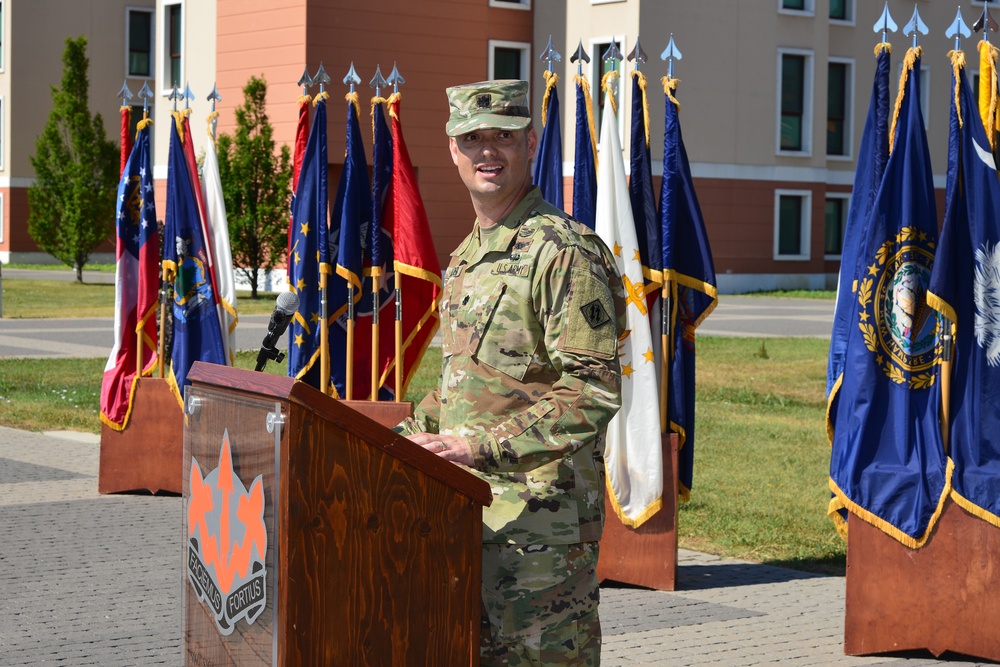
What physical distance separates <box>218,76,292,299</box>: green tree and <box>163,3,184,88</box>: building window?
1230cm

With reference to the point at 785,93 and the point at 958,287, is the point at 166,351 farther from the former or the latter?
the point at 785,93

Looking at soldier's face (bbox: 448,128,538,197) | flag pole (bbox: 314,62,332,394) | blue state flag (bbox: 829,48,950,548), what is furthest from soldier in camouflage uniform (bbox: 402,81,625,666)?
flag pole (bbox: 314,62,332,394)

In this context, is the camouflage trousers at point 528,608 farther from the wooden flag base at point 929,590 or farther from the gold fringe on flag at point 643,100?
the gold fringe on flag at point 643,100

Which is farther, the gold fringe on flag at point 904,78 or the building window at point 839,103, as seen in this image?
the building window at point 839,103

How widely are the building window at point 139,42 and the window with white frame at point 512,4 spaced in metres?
22.5

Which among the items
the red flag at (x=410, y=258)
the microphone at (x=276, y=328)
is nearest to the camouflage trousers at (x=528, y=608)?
the microphone at (x=276, y=328)

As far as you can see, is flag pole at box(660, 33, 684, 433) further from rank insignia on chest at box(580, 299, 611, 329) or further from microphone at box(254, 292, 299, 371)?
rank insignia on chest at box(580, 299, 611, 329)

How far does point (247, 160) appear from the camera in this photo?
33969mm

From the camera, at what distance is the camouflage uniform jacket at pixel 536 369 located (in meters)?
3.46

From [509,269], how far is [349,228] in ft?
20.5

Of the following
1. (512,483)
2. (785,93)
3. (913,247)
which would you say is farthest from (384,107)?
(785,93)

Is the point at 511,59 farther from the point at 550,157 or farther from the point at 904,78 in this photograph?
the point at 904,78

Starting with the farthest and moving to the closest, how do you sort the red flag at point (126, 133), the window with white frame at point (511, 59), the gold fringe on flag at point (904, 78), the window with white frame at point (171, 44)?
the window with white frame at point (171, 44), the window with white frame at point (511, 59), the red flag at point (126, 133), the gold fringe on flag at point (904, 78)

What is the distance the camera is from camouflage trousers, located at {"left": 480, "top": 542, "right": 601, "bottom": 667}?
11.8 feet
